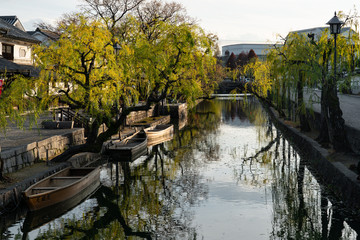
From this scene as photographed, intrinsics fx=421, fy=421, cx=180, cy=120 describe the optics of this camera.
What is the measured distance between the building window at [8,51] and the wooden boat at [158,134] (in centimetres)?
1306

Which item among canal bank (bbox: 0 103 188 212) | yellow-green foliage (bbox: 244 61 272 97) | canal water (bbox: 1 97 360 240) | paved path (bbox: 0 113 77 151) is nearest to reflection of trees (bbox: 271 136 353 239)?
canal water (bbox: 1 97 360 240)

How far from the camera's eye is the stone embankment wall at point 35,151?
625 inches

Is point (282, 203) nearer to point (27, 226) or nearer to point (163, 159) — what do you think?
point (27, 226)

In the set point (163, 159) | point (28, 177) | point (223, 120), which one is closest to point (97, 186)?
point (28, 177)

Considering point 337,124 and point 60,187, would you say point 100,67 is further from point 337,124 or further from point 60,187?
point 337,124

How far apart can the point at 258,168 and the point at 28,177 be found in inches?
416

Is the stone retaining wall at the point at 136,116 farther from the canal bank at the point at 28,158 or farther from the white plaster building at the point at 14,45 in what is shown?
the white plaster building at the point at 14,45

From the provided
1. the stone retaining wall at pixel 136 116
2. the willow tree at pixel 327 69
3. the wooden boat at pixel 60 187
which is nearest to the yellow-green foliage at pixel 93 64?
the wooden boat at pixel 60 187

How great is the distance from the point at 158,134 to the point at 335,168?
53.7 ft

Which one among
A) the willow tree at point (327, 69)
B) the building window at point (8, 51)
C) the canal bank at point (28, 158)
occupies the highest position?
the building window at point (8, 51)

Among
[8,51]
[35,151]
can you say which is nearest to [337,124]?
→ [35,151]

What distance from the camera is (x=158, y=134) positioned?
2966 cm

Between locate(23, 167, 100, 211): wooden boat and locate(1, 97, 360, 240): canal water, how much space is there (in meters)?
0.42

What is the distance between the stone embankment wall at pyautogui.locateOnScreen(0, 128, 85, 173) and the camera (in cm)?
1588
